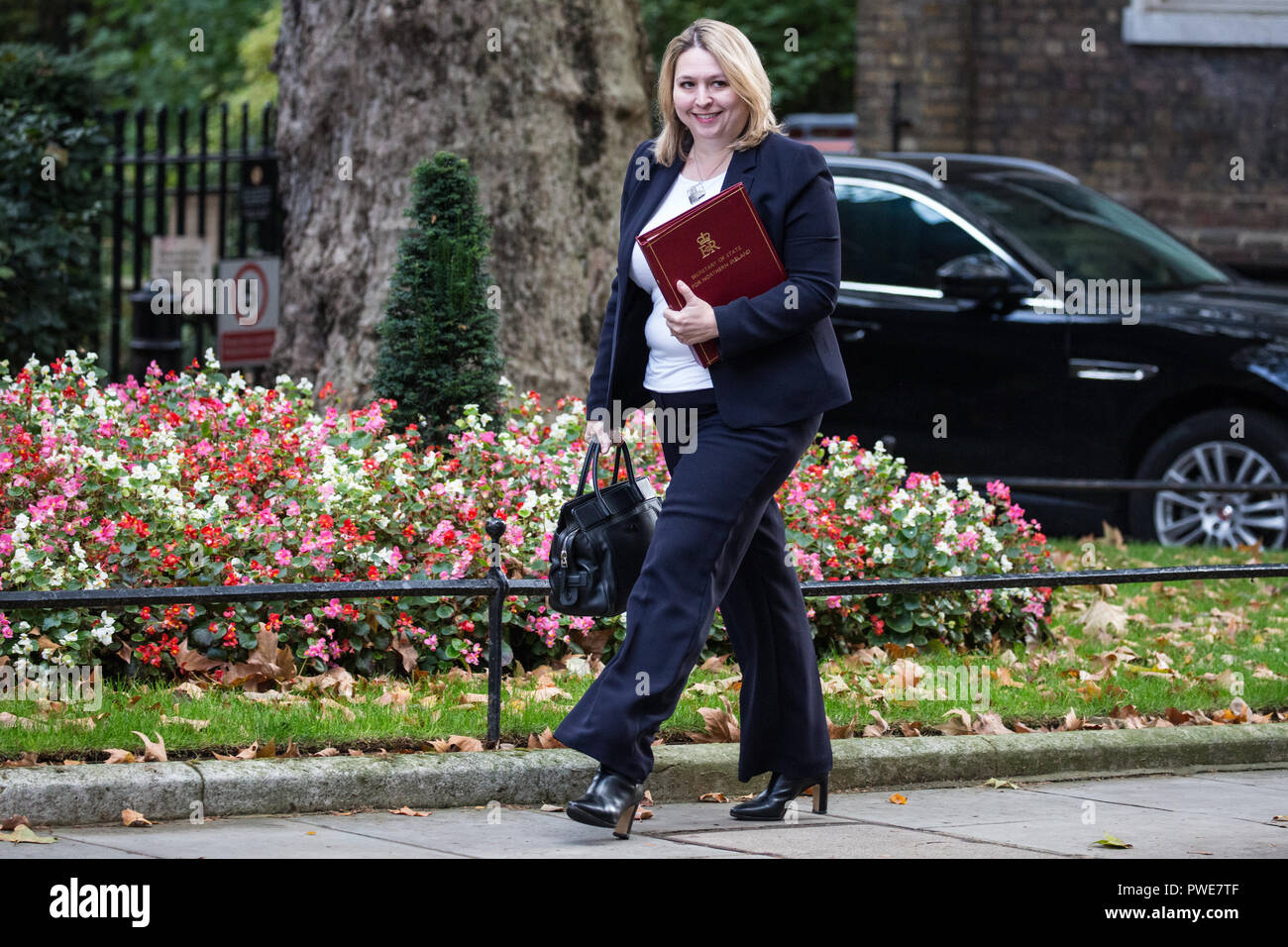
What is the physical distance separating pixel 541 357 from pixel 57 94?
4.73 m

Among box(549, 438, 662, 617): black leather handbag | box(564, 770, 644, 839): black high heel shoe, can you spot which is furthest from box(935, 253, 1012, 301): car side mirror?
box(564, 770, 644, 839): black high heel shoe

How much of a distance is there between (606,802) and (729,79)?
1.77m

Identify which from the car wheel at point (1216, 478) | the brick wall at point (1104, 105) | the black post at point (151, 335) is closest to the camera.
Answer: the car wheel at point (1216, 478)

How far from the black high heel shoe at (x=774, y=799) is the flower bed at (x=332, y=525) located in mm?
1528

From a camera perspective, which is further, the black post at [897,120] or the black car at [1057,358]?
the black post at [897,120]

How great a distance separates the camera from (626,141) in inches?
381

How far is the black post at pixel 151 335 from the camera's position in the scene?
A: 10695 mm

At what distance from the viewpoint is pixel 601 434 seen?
507 centimetres

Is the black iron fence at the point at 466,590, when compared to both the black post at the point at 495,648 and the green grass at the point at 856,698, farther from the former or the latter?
the green grass at the point at 856,698

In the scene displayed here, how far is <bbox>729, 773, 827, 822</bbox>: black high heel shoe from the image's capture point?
5.18 m
